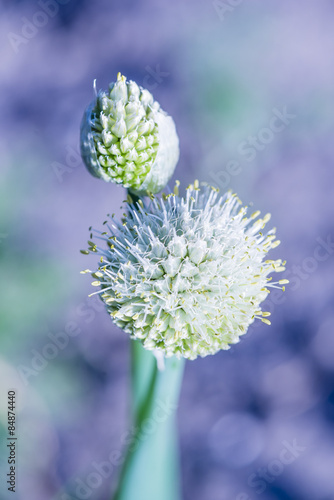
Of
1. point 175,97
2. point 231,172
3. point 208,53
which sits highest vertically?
point 208,53

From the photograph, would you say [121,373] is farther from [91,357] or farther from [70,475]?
[70,475]

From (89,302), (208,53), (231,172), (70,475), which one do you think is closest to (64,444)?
(70,475)

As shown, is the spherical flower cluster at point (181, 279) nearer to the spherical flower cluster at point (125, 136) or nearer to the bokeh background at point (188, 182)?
the spherical flower cluster at point (125, 136)

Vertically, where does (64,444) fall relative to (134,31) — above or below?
below

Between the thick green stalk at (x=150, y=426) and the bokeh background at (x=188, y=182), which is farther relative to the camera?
the bokeh background at (x=188, y=182)

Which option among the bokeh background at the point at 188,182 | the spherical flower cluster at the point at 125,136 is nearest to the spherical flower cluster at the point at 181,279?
the spherical flower cluster at the point at 125,136
